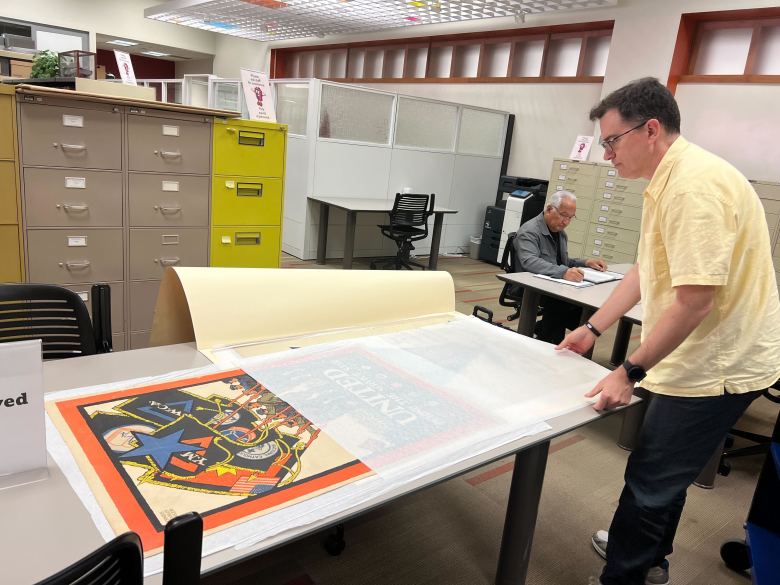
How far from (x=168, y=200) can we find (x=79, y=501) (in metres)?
2.22

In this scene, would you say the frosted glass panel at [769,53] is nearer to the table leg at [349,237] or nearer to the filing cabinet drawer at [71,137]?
the table leg at [349,237]

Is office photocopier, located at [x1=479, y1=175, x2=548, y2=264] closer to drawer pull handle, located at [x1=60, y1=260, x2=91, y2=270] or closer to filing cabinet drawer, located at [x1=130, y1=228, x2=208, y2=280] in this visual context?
filing cabinet drawer, located at [x1=130, y1=228, x2=208, y2=280]

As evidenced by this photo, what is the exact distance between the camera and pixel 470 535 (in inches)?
76.6

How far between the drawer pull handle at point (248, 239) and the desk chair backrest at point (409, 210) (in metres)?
2.46

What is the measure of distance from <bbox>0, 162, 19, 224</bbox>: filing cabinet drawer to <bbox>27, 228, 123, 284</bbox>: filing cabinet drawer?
0.35 feet

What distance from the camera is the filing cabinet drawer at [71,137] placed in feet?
7.58

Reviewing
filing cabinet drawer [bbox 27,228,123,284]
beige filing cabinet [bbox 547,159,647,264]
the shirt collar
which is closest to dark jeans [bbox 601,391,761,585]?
the shirt collar

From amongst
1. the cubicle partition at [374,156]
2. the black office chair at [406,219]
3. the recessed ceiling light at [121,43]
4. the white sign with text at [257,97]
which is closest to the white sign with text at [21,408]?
the white sign with text at [257,97]

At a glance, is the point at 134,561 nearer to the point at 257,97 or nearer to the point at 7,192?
the point at 7,192

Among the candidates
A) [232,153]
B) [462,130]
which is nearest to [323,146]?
[462,130]

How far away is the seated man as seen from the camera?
10.4 feet

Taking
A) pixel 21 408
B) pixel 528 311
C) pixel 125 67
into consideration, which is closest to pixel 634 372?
pixel 21 408

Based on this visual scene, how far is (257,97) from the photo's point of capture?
10.6 ft

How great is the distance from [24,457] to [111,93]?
220cm
